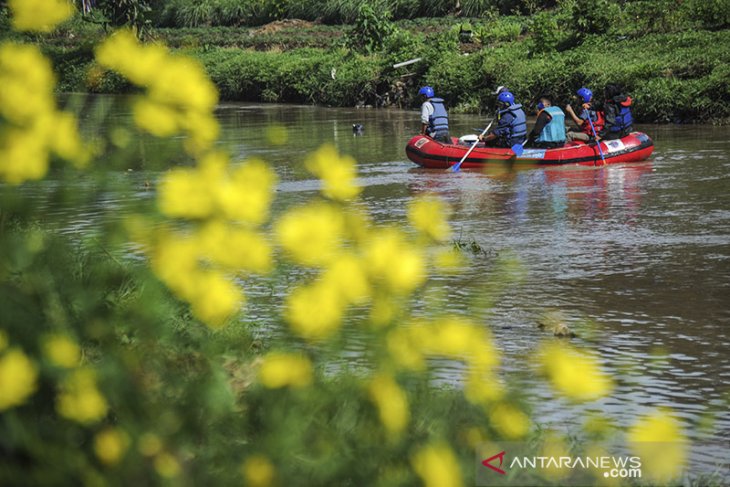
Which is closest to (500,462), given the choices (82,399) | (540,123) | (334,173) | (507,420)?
(507,420)

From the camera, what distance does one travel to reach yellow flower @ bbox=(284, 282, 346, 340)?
2668 mm

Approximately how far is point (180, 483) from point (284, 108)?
33.6 metres

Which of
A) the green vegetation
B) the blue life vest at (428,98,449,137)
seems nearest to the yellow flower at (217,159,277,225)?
the green vegetation

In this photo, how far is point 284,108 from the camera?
35875 mm

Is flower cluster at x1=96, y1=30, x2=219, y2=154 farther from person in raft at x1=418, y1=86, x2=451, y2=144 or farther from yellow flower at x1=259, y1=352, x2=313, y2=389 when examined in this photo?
person in raft at x1=418, y1=86, x2=451, y2=144

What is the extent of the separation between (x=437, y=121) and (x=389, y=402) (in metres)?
18.0

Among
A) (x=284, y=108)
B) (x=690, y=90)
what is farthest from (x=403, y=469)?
(x=284, y=108)

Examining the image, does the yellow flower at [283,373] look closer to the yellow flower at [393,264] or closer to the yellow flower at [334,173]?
the yellow flower at [393,264]

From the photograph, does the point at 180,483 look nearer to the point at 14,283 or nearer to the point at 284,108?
the point at 14,283

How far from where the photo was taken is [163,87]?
2.77 metres

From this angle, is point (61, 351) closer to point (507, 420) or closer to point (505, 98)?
point (507, 420)

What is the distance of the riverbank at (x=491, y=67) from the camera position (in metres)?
25.5

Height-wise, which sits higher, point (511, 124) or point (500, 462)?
point (500, 462)

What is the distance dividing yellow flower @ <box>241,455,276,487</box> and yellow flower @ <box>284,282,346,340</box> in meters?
0.29
